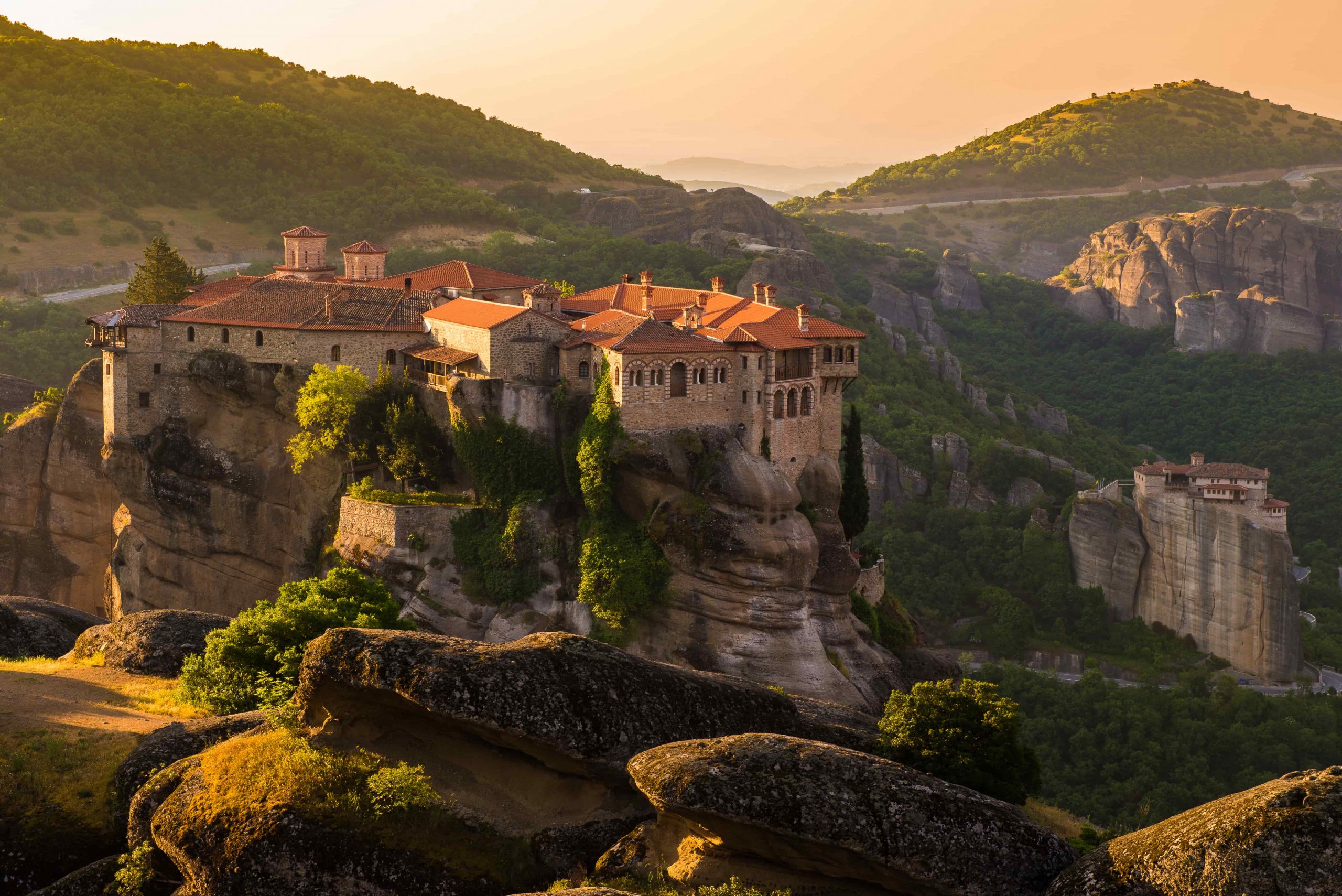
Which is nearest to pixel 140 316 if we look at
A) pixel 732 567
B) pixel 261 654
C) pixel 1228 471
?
pixel 732 567

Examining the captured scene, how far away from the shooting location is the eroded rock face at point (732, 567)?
47.0 metres

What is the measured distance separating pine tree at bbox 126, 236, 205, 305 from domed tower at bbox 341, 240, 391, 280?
733 centimetres


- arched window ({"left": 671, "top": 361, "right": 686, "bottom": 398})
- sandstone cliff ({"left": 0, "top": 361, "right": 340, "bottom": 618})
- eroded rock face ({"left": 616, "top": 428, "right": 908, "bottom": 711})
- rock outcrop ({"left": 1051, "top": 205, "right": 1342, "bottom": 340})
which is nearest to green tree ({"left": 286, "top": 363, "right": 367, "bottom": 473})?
sandstone cliff ({"left": 0, "top": 361, "right": 340, "bottom": 618})

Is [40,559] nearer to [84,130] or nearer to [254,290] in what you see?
[254,290]

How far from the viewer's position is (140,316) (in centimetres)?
5556

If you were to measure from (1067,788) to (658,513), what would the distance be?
2555cm

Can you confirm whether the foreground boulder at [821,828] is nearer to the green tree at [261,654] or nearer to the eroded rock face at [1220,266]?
the green tree at [261,654]

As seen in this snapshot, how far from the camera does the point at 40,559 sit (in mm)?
64562

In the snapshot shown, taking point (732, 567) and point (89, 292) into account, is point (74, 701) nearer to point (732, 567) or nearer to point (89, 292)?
point (732, 567)

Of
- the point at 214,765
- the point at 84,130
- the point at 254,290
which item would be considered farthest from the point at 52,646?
the point at 84,130

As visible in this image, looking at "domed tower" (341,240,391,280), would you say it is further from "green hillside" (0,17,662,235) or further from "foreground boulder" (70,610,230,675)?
"green hillside" (0,17,662,235)

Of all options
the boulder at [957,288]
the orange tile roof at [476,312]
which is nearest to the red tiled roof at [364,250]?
the orange tile roof at [476,312]

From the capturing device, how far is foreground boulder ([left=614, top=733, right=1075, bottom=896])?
19.8 m

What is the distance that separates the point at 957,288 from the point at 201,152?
7689cm
